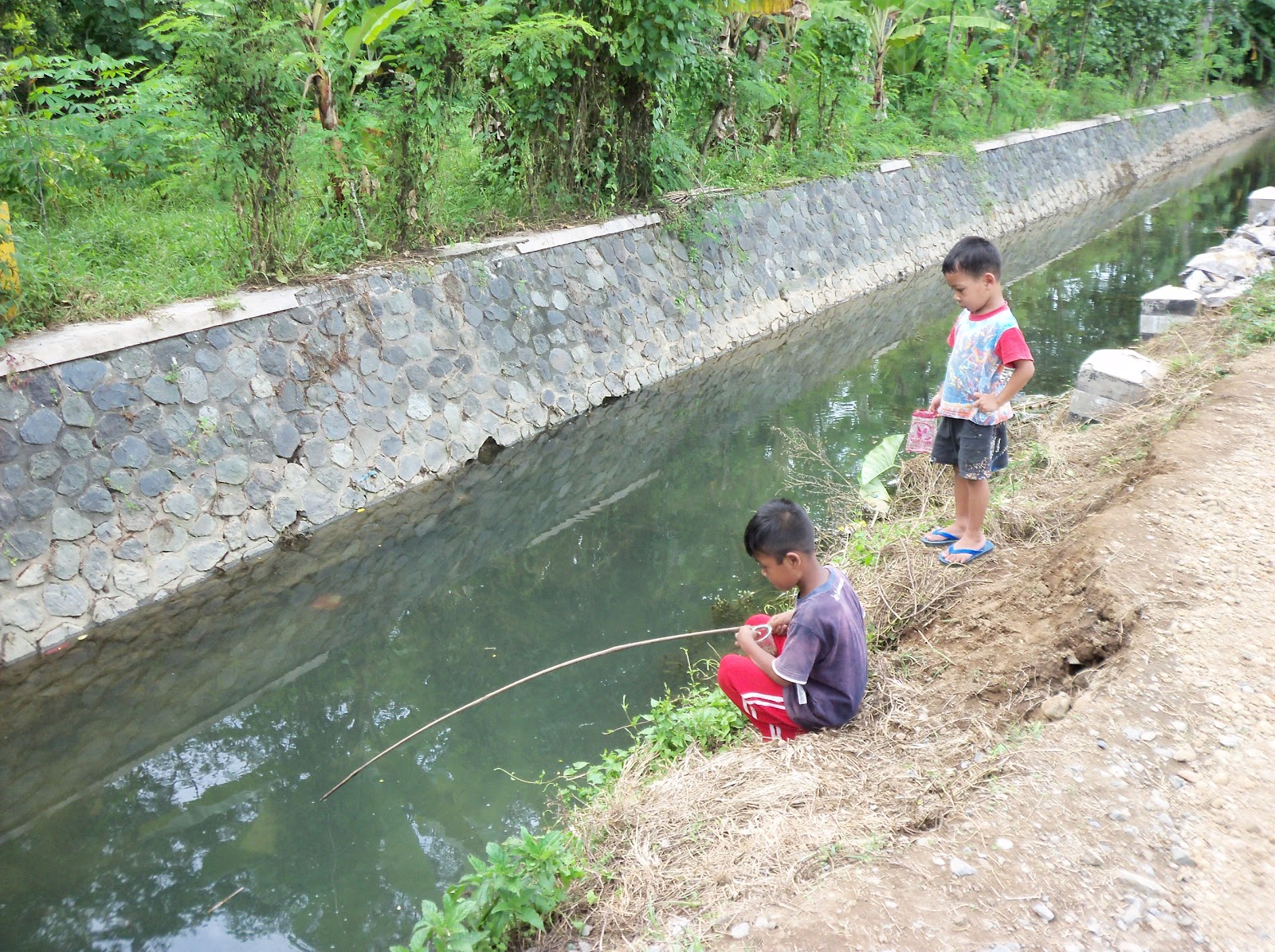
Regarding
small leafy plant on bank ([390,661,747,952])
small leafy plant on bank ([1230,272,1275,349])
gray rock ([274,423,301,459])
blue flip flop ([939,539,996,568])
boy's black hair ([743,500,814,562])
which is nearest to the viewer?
small leafy plant on bank ([390,661,747,952])

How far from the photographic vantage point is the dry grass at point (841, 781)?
107 inches

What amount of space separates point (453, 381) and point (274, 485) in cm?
171

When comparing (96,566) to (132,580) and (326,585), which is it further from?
(326,585)

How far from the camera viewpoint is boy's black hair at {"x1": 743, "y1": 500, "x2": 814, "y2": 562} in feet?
10.1

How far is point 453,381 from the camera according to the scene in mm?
7375

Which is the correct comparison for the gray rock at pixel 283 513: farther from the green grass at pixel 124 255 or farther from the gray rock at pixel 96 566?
the green grass at pixel 124 255

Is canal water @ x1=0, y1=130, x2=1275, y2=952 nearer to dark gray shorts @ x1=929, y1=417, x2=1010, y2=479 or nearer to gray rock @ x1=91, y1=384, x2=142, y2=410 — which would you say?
gray rock @ x1=91, y1=384, x2=142, y2=410

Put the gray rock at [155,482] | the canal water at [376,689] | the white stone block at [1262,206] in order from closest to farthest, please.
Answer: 1. the canal water at [376,689]
2. the gray rock at [155,482]
3. the white stone block at [1262,206]

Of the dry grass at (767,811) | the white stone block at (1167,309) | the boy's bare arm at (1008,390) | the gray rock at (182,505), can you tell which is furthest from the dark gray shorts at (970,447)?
the white stone block at (1167,309)

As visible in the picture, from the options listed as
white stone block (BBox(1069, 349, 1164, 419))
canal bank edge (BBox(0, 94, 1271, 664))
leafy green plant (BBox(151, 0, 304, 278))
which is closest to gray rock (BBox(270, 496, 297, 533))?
canal bank edge (BBox(0, 94, 1271, 664))

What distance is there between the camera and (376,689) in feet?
16.3

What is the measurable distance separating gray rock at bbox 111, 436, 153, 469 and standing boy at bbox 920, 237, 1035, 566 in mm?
4409

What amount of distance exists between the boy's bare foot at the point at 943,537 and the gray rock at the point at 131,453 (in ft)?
14.4

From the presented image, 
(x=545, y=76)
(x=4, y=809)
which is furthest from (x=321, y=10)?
(x=4, y=809)
